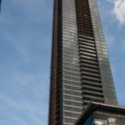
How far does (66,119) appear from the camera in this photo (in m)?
103

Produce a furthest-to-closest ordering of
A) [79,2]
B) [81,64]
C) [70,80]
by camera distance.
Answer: [79,2] → [81,64] → [70,80]

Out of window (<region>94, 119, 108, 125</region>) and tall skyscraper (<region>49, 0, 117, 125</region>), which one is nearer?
window (<region>94, 119, 108, 125</region>)

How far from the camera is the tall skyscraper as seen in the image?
112812mm

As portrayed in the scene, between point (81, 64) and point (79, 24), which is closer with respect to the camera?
point (81, 64)

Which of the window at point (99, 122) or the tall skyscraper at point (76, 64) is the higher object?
the window at point (99, 122)

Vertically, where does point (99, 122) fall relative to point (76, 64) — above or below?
above

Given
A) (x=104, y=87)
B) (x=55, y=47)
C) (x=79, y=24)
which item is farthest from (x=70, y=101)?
(x=79, y=24)

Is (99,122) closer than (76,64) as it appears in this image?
Yes

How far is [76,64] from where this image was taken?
5138 inches

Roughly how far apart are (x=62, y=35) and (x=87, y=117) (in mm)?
89376

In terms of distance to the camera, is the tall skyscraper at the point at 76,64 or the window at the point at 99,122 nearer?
the window at the point at 99,122

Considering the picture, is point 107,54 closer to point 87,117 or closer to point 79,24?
point 79,24

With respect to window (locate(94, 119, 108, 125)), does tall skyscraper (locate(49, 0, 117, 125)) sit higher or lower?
lower

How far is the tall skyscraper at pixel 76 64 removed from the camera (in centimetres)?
11281
